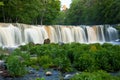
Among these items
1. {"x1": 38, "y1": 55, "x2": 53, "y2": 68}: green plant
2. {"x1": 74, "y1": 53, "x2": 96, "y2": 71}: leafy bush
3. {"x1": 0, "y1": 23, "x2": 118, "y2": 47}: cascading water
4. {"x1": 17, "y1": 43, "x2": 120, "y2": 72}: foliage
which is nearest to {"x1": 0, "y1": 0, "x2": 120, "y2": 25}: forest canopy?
{"x1": 0, "y1": 23, "x2": 118, "y2": 47}: cascading water

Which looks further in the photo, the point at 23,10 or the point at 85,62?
the point at 23,10

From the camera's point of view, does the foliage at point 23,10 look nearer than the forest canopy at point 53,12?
Yes

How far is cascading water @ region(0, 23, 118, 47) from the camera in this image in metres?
29.3

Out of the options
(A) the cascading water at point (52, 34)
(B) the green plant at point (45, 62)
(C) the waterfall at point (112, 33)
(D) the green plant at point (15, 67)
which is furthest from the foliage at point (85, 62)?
(C) the waterfall at point (112, 33)

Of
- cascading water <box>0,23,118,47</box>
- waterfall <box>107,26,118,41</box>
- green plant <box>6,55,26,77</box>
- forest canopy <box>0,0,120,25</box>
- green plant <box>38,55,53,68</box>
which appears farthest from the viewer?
forest canopy <box>0,0,120,25</box>

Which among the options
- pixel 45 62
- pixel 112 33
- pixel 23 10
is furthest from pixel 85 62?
pixel 23 10

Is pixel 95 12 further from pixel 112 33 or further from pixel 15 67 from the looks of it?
pixel 15 67

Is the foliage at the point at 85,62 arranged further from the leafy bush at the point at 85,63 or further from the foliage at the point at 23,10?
the foliage at the point at 23,10

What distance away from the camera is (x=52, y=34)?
1371 inches

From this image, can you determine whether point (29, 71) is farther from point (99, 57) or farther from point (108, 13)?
point (108, 13)

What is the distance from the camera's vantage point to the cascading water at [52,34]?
29.3 metres

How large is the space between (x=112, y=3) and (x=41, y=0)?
39.3 ft

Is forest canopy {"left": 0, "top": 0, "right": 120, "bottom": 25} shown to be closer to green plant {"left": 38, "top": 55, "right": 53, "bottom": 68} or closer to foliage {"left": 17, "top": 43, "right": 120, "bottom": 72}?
green plant {"left": 38, "top": 55, "right": 53, "bottom": 68}

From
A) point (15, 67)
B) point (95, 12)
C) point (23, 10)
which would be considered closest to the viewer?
point (15, 67)
